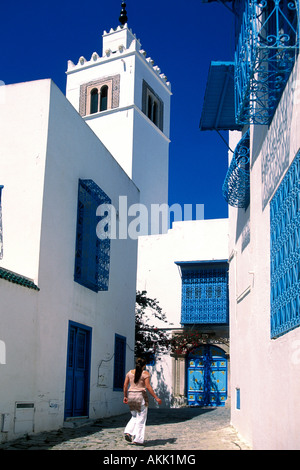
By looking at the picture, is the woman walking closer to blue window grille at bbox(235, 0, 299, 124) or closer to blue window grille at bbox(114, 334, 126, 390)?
blue window grille at bbox(235, 0, 299, 124)

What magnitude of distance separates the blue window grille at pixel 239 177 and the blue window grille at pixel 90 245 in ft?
9.63

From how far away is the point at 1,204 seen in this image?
8711mm

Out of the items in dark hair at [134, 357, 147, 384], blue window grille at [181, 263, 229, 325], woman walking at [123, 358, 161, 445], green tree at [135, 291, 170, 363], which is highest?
blue window grille at [181, 263, 229, 325]

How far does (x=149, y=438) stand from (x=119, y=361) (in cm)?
446

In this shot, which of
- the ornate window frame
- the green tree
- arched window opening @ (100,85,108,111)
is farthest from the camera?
the ornate window frame

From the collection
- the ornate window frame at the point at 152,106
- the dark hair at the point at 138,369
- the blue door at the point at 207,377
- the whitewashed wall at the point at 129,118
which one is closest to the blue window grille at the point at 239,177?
the dark hair at the point at 138,369

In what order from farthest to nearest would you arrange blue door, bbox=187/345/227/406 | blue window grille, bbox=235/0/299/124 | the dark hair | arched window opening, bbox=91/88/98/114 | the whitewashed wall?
arched window opening, bbox=91/88/98/114, the whitewashed wall, blue door, bbox=187/345/227/406, the dark hair, blue window grille, bbox=235/0/299/124

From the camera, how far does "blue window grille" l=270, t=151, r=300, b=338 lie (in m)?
4.61

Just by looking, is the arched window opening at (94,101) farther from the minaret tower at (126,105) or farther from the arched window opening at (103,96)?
the arched window opening at (103,96)

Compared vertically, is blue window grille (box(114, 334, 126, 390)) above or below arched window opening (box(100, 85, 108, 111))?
below

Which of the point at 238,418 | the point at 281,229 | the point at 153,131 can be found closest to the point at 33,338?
the point at 238,418

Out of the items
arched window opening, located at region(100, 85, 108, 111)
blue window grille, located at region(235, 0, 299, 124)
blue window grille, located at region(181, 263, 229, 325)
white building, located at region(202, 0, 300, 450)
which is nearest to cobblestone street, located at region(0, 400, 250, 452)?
white building, located at region(202, 0, 300, 450)

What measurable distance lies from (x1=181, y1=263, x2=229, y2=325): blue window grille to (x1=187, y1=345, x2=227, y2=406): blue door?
3.51 ft

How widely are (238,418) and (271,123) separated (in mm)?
5033
